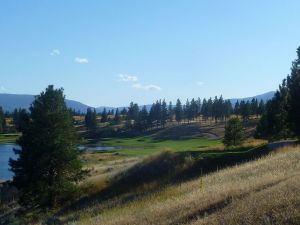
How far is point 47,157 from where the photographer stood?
103ft

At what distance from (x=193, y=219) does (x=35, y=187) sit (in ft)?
72.0

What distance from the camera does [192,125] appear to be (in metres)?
165

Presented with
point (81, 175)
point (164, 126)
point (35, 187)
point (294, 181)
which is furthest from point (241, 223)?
point (164, 126)

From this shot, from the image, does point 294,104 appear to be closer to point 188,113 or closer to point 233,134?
point 233,134

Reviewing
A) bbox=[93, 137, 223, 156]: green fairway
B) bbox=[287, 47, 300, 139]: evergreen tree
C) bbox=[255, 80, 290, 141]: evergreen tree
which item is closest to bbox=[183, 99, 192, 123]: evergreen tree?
bbox=[93, 137, 223, 156]: green fairway

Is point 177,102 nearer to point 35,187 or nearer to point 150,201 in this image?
point 35,187

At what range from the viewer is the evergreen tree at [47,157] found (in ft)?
103

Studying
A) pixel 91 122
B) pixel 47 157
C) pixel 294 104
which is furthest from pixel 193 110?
pixel 47 157

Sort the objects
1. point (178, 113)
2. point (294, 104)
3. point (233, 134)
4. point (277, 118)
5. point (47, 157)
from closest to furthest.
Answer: point (47, 157)
point (294, 104)
point (277, 118)
point (233, 134)
point (178, 113)

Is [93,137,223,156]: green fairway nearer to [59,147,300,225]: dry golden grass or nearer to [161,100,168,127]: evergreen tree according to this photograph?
[59,147,300,225]: dry golden grass

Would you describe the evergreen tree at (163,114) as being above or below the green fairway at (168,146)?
above

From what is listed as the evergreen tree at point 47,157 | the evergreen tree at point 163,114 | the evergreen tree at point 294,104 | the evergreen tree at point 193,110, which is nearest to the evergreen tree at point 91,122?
the evergreen tree at point 163,114

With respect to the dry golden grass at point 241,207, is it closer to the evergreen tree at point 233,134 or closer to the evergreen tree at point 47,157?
the evergreen tree at point 47,157

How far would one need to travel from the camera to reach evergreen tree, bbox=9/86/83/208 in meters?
31.3
